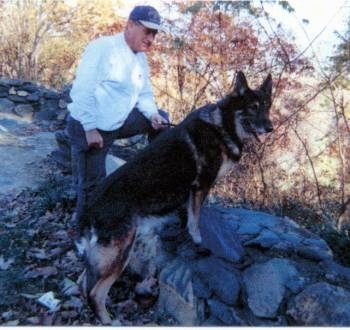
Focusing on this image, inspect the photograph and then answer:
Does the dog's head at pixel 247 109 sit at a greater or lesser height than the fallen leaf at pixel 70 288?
greater

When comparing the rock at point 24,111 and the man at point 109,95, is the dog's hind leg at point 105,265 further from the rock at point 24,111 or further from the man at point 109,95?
the rock at point 24,111

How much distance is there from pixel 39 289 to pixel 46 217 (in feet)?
2.65

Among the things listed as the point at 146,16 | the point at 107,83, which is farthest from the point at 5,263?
the point at 146,16

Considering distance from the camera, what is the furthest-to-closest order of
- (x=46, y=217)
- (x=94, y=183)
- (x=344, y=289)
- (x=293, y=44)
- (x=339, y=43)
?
(x=293, y=44)
(x=339, y=43)
(x=46, y=217)
(x=94, y=183)
(x=344, y=289)

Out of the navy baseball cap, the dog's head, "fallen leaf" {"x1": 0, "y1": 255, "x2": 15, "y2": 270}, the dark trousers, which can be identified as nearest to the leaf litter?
"fallen leaf" {"x1": 0, "y1": 255, "x2": 15, "y2": 270}

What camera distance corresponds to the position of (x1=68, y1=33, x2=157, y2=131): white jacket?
8.57ft

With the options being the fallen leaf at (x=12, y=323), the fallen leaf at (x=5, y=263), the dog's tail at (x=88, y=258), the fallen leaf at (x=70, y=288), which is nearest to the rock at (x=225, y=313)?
the dog's tail at (x=88, y=258)

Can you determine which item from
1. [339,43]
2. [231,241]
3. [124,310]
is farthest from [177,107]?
[124,310]

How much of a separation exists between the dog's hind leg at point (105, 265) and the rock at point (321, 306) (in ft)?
2.85

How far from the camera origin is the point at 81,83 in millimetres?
2605

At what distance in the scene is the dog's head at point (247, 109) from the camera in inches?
104

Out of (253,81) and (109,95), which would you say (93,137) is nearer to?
(109,95)

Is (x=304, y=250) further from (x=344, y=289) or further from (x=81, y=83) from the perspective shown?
(x=81, y=83)

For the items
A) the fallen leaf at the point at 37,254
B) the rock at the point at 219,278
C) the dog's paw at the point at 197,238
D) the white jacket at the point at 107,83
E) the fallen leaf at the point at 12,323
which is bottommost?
the fallen leaf at the point at 12,323
